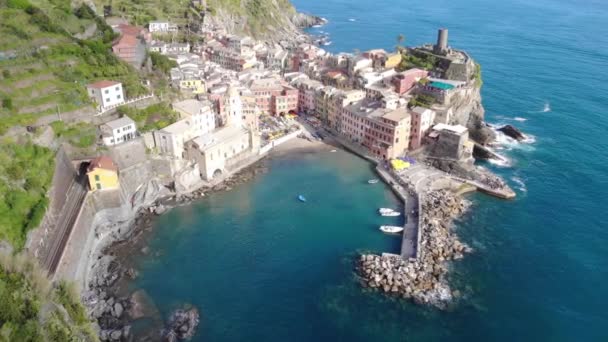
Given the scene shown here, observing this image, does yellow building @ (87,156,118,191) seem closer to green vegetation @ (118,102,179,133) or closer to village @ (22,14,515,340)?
village @ (22,14,515,340)

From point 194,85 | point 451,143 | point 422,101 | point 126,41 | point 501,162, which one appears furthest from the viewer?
point 422,101

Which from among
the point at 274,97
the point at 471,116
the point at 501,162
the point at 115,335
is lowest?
the point at 115,335

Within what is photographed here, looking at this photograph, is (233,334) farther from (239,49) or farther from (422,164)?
(239,49)

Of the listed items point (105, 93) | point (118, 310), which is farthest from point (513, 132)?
point (118, 310)

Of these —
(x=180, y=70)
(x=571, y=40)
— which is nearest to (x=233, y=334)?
(x=180, y=70)

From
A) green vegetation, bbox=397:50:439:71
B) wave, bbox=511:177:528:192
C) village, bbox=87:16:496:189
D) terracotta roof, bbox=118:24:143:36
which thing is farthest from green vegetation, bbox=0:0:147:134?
wave, bbox=511:177:528:192

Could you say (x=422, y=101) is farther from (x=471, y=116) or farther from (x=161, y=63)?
(x=161, y=63)

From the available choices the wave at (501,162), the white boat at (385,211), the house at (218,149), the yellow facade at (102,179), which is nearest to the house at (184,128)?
the house at (218,149)

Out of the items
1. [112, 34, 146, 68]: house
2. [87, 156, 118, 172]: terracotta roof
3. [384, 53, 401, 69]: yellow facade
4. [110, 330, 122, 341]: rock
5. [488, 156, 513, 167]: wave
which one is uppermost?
[112, 34, 146, 68]: house
